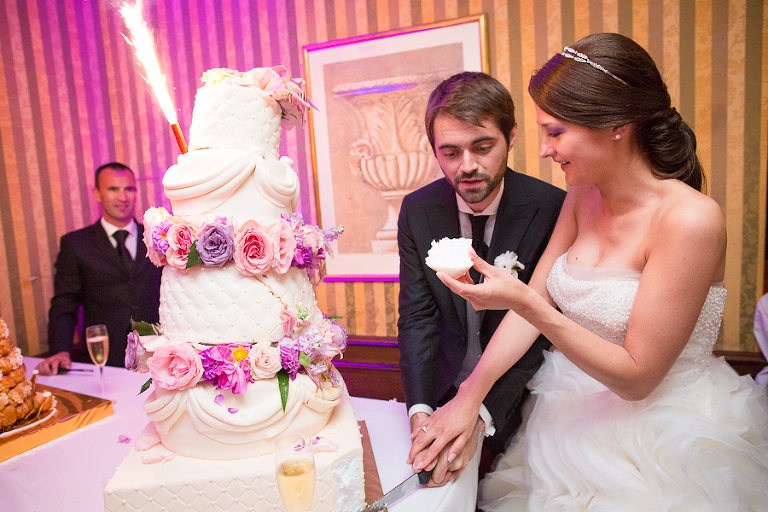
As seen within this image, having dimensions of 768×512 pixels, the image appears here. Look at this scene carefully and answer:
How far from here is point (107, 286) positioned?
3684 millimetres

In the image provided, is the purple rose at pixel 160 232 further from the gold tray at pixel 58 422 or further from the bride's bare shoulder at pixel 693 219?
the bride's bare shoulder at pixel 693 219

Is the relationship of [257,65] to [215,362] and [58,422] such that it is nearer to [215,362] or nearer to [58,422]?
[58,422]

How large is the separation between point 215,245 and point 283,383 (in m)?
0.44

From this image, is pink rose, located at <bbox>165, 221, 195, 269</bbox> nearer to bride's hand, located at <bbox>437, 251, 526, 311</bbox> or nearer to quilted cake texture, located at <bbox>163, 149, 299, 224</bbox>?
quilted cake texture, located at <bbox>163, 149, 299, 224</bbox>

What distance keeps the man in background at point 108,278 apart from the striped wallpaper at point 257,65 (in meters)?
0.42

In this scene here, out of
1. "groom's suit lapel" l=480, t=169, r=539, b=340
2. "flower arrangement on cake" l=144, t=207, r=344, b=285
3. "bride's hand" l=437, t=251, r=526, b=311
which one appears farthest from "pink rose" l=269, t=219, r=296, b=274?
"groom's suit lapel" l=480, t=169, r=539, b=340

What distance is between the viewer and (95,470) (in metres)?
1.63

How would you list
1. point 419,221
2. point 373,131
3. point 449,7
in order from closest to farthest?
point 419,221
point 449,7
point 373,131

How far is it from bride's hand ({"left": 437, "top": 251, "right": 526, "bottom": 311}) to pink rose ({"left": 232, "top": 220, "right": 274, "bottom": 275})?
50 cm

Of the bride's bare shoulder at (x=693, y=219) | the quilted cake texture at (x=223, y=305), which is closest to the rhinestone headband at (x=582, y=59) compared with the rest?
the bride's bare shoulder at (x=693, y=219)

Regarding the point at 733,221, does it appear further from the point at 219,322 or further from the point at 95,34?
the point at 95,34

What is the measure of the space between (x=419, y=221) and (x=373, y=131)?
1.51 metres

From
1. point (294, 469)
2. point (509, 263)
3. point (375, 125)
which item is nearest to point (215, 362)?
point (294, 469)

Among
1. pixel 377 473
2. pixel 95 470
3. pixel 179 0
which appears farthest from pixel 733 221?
pixel 179 0
